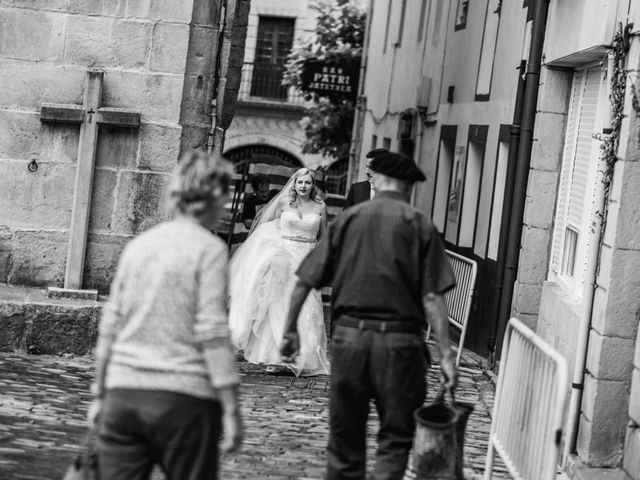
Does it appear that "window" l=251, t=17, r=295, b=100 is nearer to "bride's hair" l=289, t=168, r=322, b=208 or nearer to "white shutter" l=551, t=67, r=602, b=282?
"bride's hair" l=289, t=168, r=322, b=208

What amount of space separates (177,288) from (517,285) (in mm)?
8384

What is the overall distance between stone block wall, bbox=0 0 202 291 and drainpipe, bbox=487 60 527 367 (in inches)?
136

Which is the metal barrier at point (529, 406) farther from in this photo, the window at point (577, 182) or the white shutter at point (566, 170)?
the white shutter at point (566, 170)

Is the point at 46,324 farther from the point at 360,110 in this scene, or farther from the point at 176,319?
the point at 360,110

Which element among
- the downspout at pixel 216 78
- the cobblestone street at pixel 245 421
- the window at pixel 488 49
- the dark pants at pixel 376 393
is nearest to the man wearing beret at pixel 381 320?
the dark pants at pixel 376 393

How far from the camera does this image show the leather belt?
22.8ft

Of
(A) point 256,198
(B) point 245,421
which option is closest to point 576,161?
(B) point 245,421

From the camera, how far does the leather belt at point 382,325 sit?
22.8 feet

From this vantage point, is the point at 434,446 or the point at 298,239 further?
the point at 298,239

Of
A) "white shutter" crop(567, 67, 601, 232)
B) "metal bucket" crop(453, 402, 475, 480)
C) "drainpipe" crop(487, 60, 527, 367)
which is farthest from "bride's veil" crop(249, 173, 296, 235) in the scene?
"metal bucket" crop(453, 402, 475, 480)

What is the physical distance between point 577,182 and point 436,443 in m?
5.20

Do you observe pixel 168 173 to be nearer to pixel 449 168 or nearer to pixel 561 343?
pixel 561 343

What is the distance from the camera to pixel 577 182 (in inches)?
464

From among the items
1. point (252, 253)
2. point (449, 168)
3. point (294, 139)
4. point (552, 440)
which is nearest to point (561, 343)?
point (252, 253)
